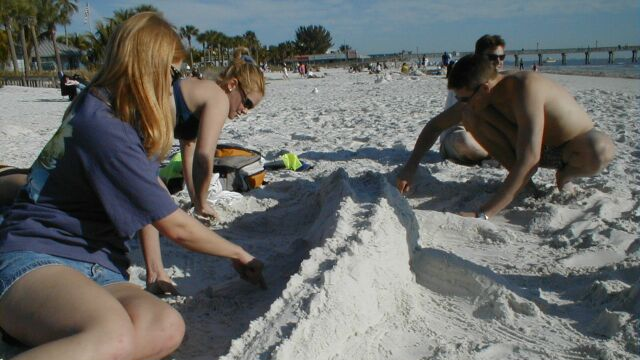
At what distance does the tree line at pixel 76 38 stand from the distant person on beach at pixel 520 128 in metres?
6.06

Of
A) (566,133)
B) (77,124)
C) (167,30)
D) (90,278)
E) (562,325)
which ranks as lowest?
(562,325)

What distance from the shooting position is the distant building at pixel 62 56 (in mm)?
50781

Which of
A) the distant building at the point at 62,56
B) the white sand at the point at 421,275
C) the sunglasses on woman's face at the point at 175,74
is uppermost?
the distant building at the point at 62,56

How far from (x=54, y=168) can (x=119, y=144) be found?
0.28m

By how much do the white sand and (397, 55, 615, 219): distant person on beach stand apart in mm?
209

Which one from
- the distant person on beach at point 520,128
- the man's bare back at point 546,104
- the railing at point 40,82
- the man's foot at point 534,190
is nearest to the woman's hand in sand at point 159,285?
the distant person on beach at point 520,128

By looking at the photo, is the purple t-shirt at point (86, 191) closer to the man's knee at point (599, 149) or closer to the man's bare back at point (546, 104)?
the man's bare back at point (546, 104)

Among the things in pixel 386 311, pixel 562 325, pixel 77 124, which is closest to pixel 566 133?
pixel 562 325

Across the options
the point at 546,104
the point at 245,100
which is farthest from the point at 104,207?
Result: the point at 546,104

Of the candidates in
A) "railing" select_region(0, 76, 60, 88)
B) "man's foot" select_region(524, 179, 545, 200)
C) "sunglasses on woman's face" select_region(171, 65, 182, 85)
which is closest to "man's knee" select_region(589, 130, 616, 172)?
"man's foot" select_region(524, 179, 545, 200)

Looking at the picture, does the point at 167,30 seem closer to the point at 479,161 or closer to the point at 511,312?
the point at 511,312

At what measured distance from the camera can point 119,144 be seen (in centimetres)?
166

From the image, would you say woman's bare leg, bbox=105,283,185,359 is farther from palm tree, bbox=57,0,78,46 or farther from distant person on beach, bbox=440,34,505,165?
palm tree, bbox=57,0,78,46

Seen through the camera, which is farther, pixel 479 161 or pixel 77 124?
pixel 479 161
